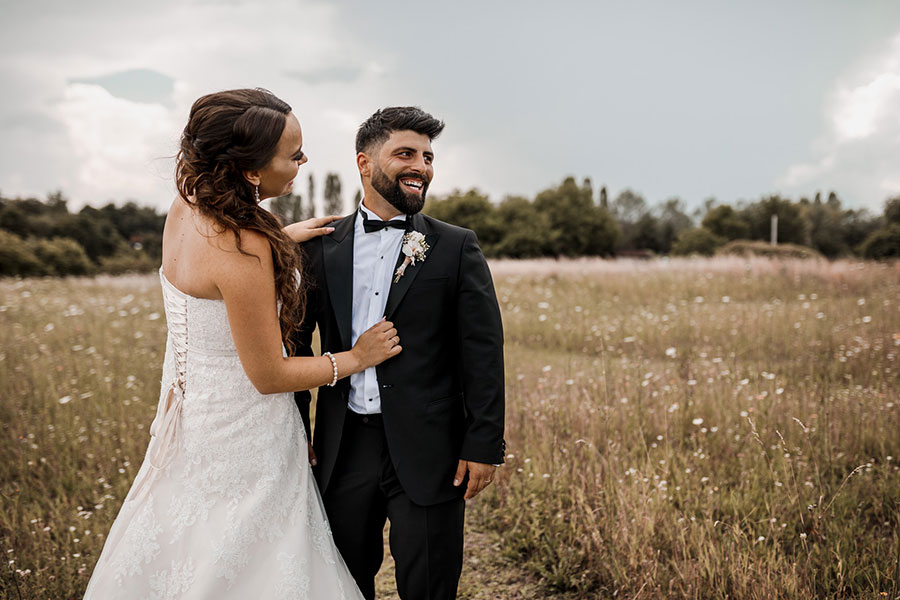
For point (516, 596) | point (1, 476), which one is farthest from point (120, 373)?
point (516, 596)

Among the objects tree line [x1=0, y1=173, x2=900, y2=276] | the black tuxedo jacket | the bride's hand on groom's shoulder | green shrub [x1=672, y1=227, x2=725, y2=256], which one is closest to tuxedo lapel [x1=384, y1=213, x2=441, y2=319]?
the black tuxedo jacket

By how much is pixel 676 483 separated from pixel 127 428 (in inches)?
199

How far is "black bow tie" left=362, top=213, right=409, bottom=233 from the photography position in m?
2.68

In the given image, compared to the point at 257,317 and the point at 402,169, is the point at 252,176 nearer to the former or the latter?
the point at 257,317

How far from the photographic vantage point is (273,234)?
2191mm

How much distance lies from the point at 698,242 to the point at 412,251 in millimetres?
66043

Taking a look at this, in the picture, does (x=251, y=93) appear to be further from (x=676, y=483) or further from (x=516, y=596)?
(x=676, y=483)

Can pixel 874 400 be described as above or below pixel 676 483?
above

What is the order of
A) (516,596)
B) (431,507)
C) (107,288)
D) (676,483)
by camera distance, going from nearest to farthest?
(431,507) < (516,596) < (676,483) < (107,288)

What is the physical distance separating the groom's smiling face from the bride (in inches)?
16.3

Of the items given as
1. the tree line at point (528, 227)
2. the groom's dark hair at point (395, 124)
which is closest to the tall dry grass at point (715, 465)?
the groom's dark hair at point (395, 124)

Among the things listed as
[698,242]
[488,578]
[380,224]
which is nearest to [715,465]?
[488,578]

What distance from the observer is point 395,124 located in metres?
2.63

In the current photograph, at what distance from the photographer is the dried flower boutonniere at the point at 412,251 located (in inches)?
102
